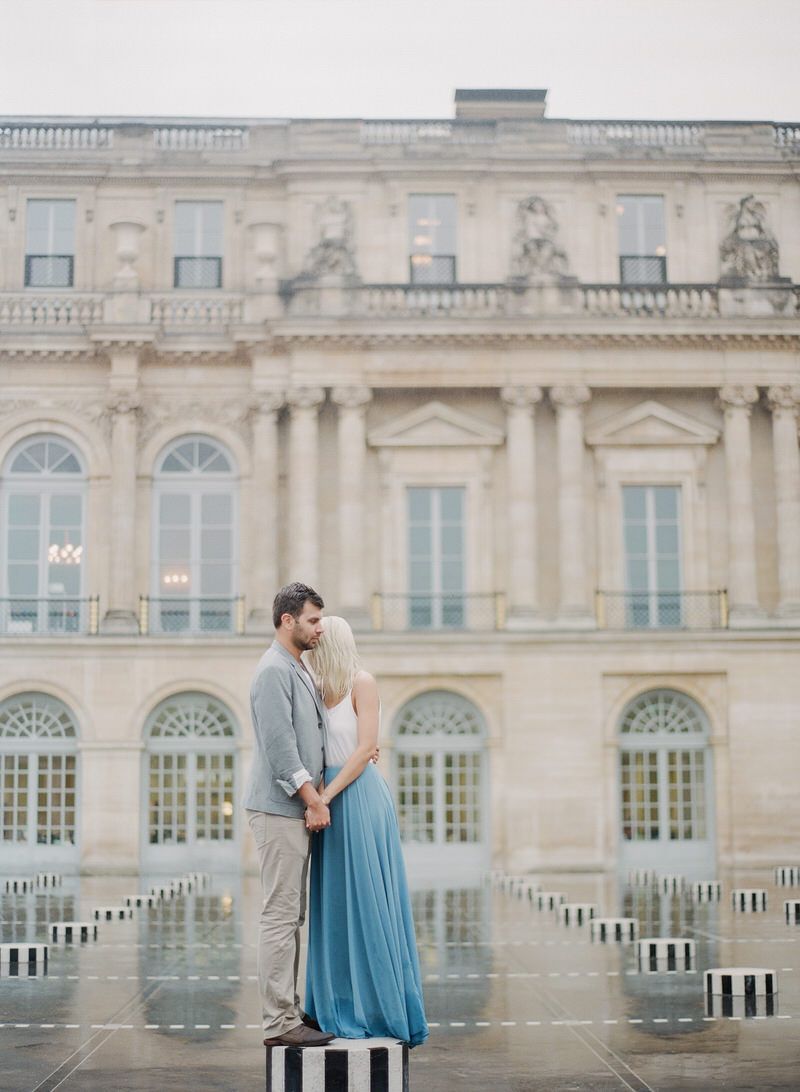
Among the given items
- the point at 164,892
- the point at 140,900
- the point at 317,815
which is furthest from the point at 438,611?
the point at 317,815

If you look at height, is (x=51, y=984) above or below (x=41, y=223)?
below

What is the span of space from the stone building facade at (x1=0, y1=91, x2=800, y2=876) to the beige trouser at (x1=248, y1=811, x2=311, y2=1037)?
28.0 metres

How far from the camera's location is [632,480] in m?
39.1

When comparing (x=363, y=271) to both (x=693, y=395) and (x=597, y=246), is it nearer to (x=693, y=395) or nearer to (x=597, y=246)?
(x=597, y=246)

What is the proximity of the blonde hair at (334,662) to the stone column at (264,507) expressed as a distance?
28312mm

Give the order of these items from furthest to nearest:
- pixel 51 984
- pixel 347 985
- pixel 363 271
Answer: pixel 363 271 < pixel 51 984 < pixel 347 985

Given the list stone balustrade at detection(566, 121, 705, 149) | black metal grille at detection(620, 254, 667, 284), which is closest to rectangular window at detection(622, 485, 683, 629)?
black metal grille at detection(620, 254, 667, 284)

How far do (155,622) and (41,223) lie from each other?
981cm

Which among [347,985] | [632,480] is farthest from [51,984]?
[632,480]

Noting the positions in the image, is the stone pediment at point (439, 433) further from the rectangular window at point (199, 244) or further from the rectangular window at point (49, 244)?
the rectangular window at point (49, 244)

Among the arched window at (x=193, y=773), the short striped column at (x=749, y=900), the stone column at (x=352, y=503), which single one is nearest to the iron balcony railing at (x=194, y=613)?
the arched window at (x=193, y=773)

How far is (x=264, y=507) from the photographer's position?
1506 inches

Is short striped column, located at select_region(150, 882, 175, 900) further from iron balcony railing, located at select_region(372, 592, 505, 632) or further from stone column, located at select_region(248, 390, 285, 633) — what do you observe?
iron balcony railing, located at select_region(372, 592, 505, 632)

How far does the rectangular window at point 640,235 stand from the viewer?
4053 cm
